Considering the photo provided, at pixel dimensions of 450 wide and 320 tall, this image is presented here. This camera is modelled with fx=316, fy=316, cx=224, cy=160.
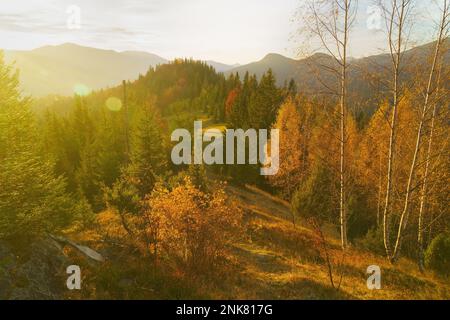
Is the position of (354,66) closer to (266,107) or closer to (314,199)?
(314,199)

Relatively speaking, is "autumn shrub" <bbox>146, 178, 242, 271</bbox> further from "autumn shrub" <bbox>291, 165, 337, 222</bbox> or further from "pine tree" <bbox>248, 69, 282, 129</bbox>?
"pine tree" <bbox>248, 69, 282, 129</bbox>

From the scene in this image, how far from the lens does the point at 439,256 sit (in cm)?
1410

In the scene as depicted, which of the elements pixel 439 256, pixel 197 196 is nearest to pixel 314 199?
pixel 439 256

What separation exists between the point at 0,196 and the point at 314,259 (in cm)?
1429

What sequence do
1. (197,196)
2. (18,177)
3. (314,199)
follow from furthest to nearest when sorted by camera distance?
1. (314,199)
2. (197,196)
3. (18,177)

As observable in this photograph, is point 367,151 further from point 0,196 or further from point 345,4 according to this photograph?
point 0,196

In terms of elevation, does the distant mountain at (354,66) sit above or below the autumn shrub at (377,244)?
above

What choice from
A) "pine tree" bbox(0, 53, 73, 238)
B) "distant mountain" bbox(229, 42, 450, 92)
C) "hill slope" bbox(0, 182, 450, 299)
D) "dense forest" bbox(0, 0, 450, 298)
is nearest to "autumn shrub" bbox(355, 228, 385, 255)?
"dense forest" bbox(0, 0, 450, 298)

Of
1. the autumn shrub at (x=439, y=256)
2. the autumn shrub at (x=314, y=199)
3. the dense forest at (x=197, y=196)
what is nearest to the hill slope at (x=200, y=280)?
the dense forest at (x=197, y=196)

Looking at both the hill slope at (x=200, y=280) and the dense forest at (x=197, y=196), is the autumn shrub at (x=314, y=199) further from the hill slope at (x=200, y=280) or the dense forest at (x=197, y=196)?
the hill slope at (x=200, y=280)

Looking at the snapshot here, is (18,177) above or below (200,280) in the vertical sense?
above

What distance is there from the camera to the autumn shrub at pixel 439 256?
1385 centimetres

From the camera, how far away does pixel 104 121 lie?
3531 centimetres

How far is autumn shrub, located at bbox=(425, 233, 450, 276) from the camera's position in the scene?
1385cm
